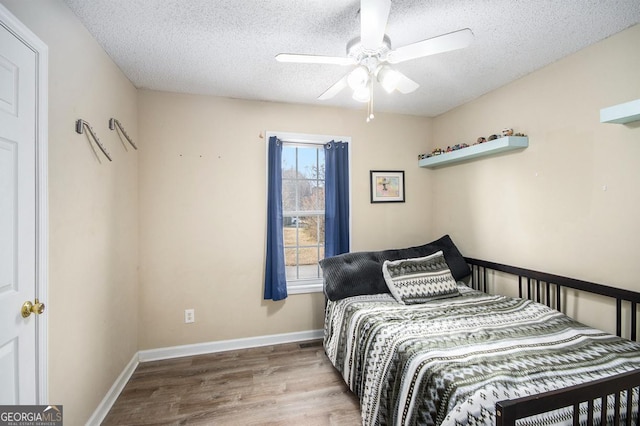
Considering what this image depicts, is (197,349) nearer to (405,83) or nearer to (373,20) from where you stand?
(405,83)

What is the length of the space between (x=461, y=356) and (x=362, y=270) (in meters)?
1.29

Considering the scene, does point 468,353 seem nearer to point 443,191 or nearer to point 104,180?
point 443,191

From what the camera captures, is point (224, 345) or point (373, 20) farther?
point (224, 345)

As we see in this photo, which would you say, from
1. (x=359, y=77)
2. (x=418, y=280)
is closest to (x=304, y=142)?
(x=359, y=77)

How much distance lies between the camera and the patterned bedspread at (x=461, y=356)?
49.4 inches

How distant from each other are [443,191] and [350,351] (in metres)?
2.19

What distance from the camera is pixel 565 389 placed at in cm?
99

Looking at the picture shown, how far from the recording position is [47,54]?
140 cm

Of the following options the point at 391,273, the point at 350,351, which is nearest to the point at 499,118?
the point at 391,273

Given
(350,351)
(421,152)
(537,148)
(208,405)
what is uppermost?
(421,152)

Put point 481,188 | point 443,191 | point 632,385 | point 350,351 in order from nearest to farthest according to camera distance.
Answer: point 632,385 → point 350,351 → point 481,188 → point 443,191

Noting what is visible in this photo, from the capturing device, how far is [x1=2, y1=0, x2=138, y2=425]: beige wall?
1.46 metres

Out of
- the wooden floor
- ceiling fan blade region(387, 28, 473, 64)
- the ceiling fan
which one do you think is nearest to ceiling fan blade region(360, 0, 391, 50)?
the ceiling fan

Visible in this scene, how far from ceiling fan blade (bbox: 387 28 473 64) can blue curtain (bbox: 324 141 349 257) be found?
1555mm
